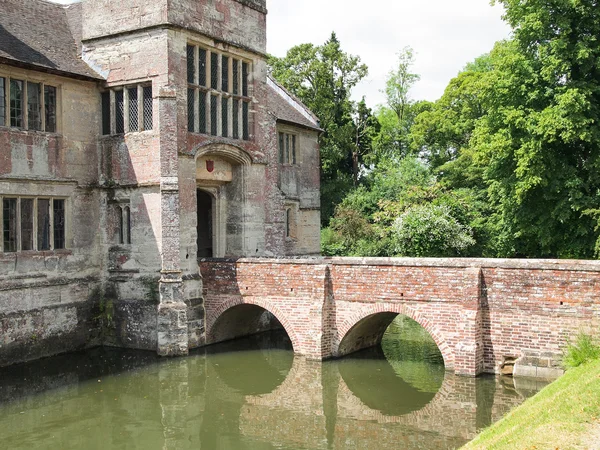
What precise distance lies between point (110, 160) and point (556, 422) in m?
14.5

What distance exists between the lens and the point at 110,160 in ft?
64.2

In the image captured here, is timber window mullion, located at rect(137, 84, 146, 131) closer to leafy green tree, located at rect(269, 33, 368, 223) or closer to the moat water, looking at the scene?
the moat water

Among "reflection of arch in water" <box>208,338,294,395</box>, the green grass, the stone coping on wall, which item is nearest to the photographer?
the green grass

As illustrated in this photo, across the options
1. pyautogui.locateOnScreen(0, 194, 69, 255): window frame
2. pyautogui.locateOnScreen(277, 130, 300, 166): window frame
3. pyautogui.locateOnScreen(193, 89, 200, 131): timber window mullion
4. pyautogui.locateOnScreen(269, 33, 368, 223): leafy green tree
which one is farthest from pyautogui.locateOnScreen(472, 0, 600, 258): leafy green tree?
pyautogui.locateOnScreen(269, 33, 368, 223): leafy green tree

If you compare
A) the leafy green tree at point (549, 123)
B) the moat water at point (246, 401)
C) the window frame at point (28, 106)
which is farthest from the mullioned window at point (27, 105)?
the leafy green tree at point (549, 123)

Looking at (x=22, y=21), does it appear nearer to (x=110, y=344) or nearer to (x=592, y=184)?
(x=110, y=344)

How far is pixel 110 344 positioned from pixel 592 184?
15.2m

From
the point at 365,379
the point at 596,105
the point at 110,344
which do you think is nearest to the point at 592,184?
the point at 596,105

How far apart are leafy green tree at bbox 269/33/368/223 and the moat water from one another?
882 inches

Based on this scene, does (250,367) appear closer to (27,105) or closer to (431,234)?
(27,105)

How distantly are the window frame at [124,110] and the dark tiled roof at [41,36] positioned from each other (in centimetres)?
80

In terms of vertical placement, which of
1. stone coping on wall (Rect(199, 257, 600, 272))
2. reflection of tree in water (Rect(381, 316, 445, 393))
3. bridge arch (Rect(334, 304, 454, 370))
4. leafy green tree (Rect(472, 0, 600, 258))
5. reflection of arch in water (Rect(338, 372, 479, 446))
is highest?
leafy green tree (Rect(472, 0, 600, 258))

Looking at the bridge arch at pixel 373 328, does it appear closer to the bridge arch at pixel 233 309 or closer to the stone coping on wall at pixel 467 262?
the stone coping on wall at pixel 467 262

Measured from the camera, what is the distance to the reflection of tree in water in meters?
15.6
